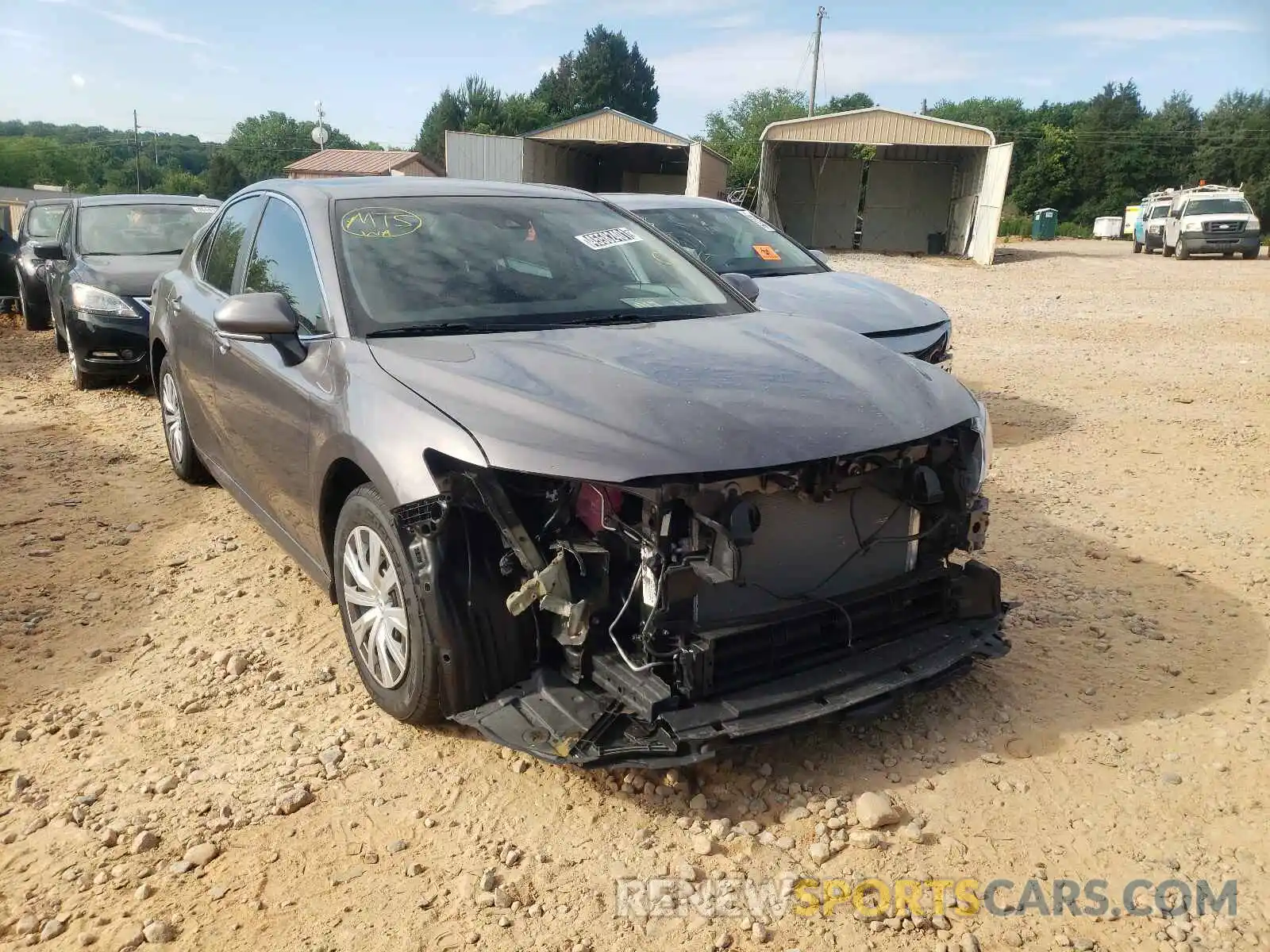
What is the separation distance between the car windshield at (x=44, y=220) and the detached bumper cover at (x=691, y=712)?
12313 millimetres

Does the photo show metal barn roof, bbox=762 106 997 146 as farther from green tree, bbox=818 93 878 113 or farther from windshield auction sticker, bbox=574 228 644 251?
green tree, bbox=818 93 878 113

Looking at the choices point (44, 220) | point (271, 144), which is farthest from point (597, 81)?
point (44, 220)

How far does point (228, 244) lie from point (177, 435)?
1.49 meters

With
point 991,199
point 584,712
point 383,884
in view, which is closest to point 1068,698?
point 584,712

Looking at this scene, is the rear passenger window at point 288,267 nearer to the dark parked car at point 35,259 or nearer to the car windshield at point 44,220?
the dark parked car at point 35,259

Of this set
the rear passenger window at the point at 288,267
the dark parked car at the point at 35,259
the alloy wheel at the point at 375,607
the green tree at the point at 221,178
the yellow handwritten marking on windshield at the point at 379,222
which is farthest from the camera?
the green tree at the point at 221,178

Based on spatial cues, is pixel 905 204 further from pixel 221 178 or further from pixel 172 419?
pixel 221 178

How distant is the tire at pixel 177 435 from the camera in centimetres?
538

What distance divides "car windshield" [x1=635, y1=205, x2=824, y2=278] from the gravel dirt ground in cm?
311

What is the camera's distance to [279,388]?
352 centimetres

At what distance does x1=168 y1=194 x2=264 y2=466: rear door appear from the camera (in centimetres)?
438

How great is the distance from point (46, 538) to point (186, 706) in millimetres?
2166

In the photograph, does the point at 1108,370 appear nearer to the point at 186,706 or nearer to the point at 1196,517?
the point at 1196,517

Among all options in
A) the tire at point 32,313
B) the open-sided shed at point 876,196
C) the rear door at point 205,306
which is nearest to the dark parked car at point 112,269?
the tire at point 32,313
